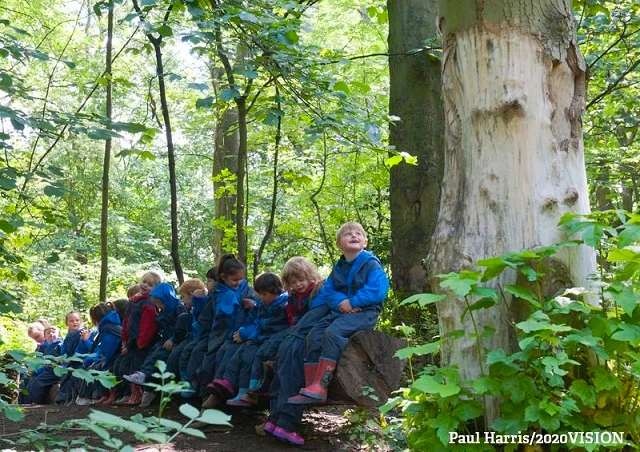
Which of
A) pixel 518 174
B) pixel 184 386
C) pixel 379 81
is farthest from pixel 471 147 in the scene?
pixel 379 81

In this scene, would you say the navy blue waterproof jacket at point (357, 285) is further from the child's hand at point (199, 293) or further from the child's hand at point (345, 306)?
the child's hand at point (199, 293)

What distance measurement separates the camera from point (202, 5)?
6.14 meters

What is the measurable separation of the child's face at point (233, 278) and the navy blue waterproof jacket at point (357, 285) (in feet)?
4.01

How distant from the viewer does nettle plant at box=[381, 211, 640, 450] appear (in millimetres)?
2914

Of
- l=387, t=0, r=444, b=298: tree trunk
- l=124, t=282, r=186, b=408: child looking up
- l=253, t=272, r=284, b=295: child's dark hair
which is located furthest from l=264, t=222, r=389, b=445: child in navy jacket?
l=124, t=282, r=186, b=408: child looking up

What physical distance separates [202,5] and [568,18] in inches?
139

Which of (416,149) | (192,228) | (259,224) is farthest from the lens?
(192,228)

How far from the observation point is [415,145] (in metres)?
7.38

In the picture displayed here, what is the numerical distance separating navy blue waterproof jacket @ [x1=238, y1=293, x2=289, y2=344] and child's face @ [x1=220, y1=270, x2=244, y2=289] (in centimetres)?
46

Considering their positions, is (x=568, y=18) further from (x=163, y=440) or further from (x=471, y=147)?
(x=163, y=440)

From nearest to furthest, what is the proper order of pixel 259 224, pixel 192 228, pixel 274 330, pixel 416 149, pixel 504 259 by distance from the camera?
pixel 504 259, pixel 274 330, pixel 416 149, pixel 259 224, pixel 192 228

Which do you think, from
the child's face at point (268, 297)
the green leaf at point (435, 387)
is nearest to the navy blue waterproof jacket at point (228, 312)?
the child's face at point (268, 297)

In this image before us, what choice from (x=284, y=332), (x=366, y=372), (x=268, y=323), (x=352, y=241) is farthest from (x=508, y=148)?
(x=268, y=323)

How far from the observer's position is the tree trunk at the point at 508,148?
3484mm
